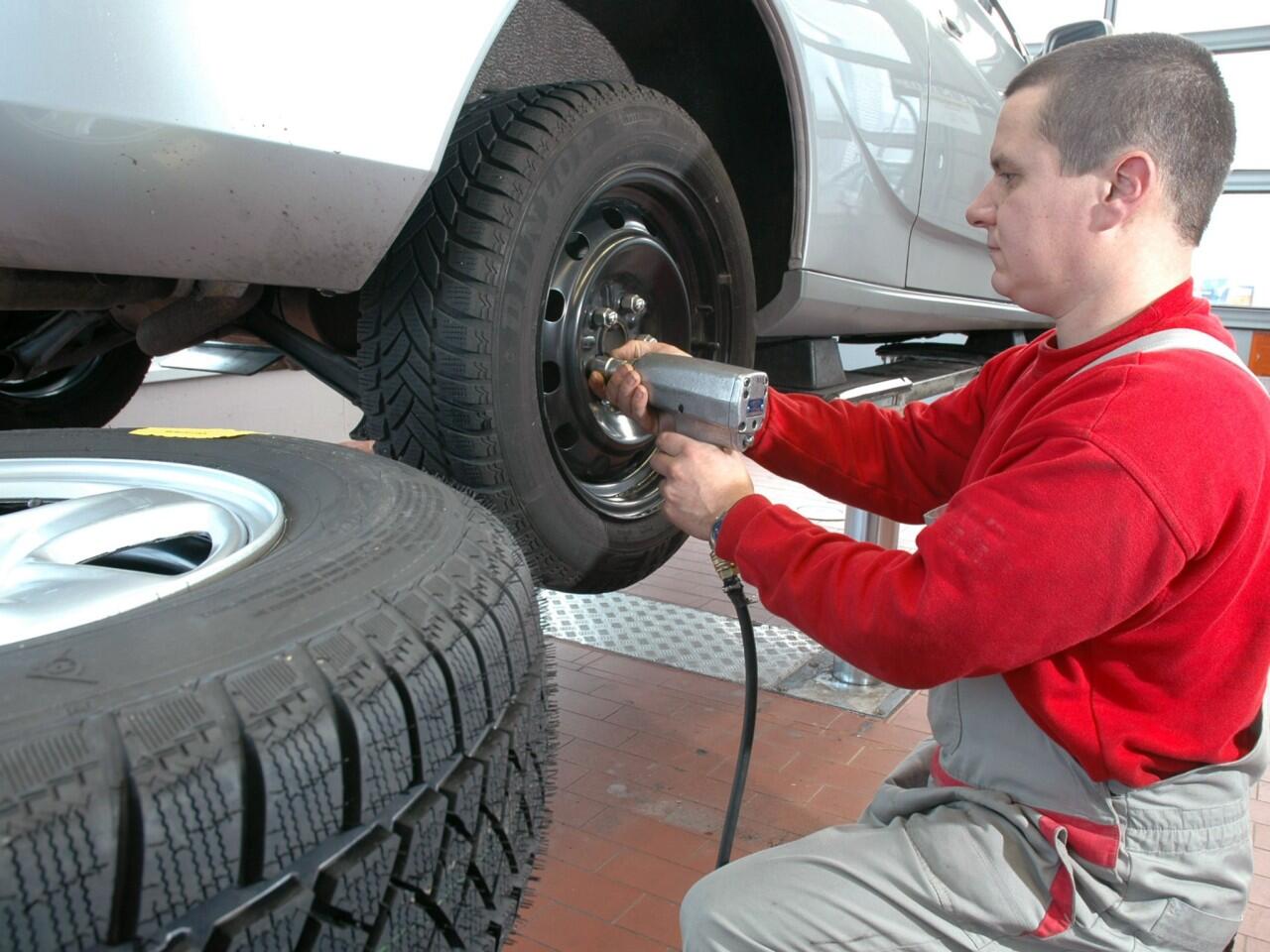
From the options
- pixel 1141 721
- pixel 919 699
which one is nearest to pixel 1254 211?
pixel 919 699

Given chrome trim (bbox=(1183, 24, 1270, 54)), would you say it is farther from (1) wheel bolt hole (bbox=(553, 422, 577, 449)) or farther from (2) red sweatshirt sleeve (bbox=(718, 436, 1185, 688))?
(2) red sweatshirt sleeve (bbox=(718, 436, 1185, 688))

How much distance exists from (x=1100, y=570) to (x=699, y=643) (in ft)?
4.99

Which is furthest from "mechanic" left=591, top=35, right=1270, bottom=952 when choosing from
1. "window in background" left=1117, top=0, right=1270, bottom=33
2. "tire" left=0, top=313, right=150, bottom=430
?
"window in background" left=1117, top=0, right=1270, bottom=33

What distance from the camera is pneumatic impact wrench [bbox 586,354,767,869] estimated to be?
1.14m

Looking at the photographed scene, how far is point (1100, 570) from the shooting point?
2.74 feet

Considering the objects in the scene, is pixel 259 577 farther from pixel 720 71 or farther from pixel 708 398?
pixel 720 71

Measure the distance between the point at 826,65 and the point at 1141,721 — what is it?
1073 millimetres

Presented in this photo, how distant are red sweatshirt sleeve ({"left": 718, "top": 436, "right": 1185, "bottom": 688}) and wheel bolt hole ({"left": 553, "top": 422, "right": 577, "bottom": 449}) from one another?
Result: 51 centimetres

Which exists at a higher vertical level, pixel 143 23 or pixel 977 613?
pixel 143 23

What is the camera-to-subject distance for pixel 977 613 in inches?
34.0

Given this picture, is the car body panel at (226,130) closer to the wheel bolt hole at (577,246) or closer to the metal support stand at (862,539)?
the wheel bolt hole at (577,246)

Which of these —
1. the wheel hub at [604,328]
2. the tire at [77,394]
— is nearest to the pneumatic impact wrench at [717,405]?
the wheel hub at [604,328]

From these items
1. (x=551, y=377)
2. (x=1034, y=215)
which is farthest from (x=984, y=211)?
(x=551, y=377)

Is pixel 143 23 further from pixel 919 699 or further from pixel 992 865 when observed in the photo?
pixel 919 699
